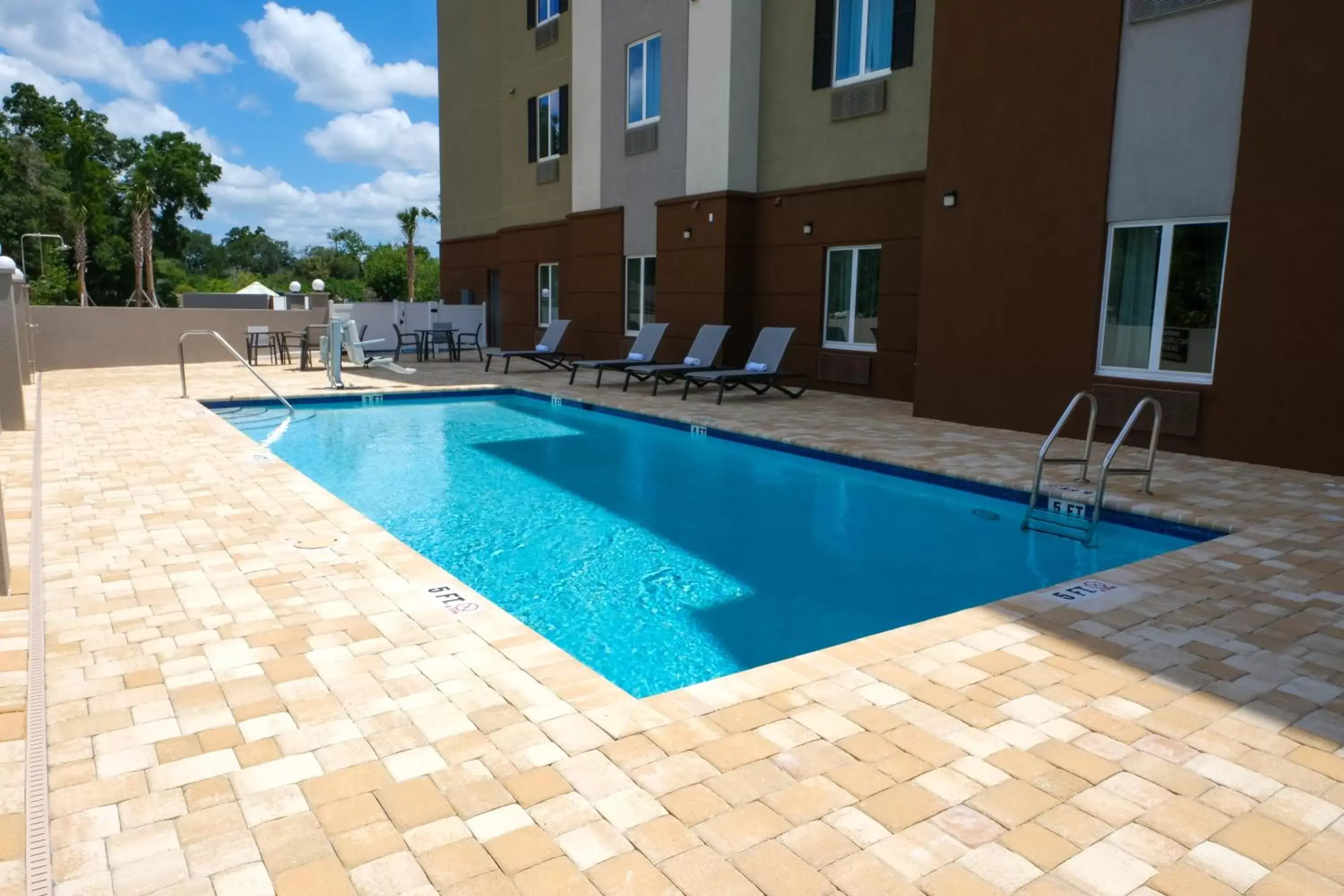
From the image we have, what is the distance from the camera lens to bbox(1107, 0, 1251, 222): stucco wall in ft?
23.3

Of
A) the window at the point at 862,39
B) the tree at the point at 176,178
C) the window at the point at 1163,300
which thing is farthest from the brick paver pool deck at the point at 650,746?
the tree at the point at 176,178

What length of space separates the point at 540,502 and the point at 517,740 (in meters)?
4.44

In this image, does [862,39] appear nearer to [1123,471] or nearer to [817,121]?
[817,121]

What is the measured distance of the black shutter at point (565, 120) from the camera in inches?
680

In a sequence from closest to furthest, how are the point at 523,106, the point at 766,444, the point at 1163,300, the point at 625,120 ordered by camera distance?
1. the point at 1163,300
2. the point at 766,444
3. the point at 625,120
4. the point at 523,106

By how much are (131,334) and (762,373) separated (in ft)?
39.4

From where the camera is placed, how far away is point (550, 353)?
48.8ft

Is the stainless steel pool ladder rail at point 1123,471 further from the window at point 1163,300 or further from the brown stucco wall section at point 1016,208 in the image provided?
the brown stucco wall section at point 1016,208

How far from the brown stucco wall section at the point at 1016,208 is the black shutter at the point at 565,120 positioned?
9616 millimetres

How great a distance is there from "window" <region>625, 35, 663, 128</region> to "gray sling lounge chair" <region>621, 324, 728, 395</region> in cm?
411

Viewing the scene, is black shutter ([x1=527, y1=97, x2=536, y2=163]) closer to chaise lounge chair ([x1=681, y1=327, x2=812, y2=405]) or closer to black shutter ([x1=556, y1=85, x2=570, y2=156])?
black shutter ([x1=556, y1=85, x2=570, y2=156])

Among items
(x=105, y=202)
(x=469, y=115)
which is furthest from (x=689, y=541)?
(x=105, y=202)

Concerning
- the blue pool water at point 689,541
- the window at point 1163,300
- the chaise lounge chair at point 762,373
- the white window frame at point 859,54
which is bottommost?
the blue pool water at point 689,541

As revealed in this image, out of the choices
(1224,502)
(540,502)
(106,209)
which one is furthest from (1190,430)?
(106,209)
